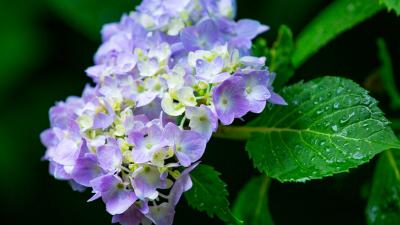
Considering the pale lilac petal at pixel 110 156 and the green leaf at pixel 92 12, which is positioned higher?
the pale lilac petal at pixel 110 156

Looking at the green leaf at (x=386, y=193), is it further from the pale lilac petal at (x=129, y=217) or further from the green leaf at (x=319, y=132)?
the pale lilac petal at (x=129, y=217)

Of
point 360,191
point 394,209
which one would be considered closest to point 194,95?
point 394,209

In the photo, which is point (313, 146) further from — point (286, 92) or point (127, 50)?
point (127, 50)

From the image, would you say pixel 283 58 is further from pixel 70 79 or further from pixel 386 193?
pixel 70 79

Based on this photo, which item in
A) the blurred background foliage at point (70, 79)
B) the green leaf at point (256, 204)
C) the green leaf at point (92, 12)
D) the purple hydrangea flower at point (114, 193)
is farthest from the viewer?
the green leaf at point (92, 12)

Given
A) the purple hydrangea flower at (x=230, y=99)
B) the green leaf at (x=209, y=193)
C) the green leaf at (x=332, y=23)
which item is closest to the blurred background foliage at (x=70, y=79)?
the green leaf at (x=332, y=23)
